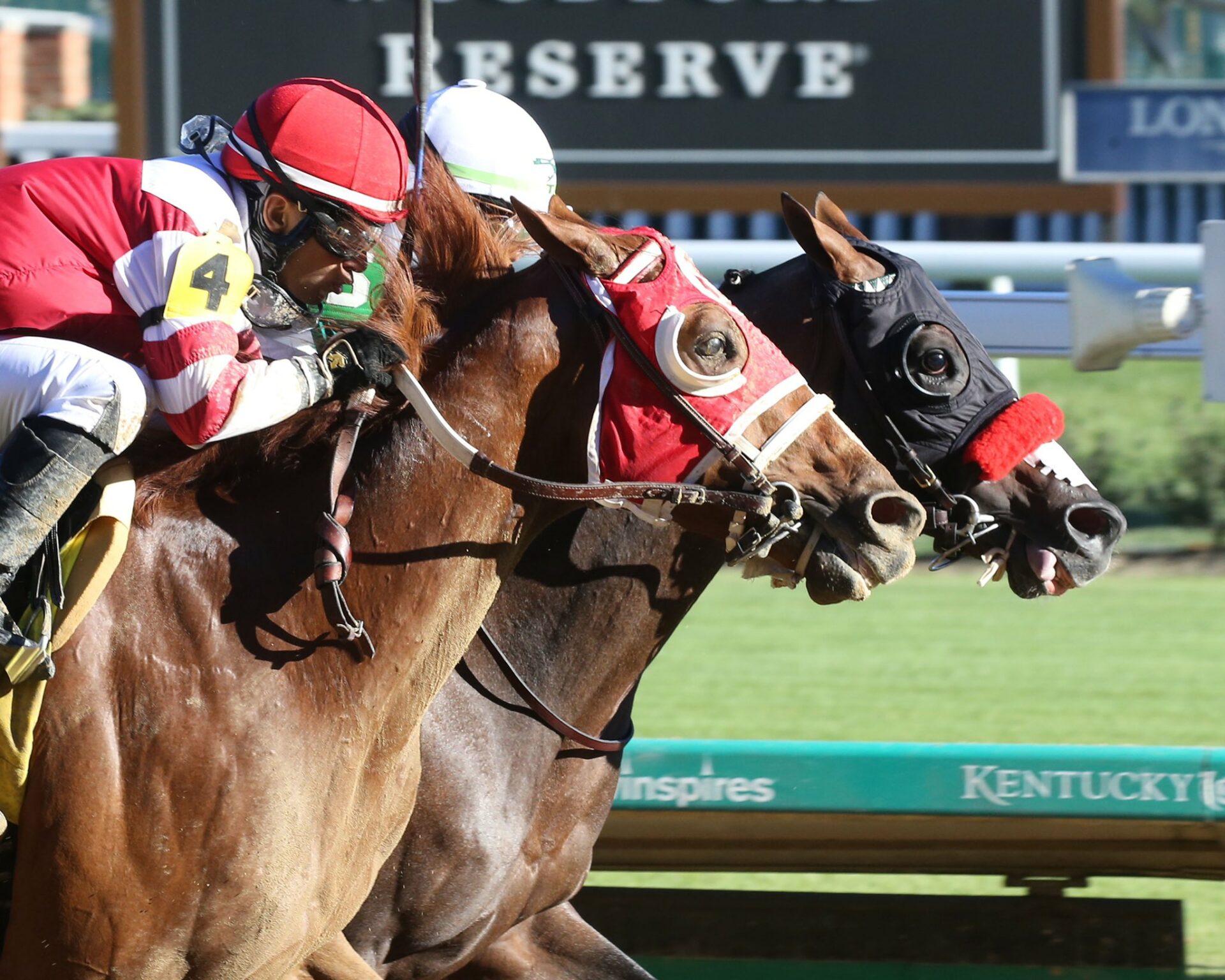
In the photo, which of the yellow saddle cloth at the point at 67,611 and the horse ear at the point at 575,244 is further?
the horse ear at the point at 575,244

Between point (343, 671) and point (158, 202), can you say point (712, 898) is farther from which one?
point (158, 202)

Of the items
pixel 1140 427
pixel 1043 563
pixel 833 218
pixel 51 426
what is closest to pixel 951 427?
pixel 1043 563

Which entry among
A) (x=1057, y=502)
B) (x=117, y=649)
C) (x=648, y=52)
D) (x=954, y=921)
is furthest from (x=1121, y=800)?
(x=648, y=52)

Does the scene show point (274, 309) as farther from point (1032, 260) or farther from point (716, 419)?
point (1032, 260)

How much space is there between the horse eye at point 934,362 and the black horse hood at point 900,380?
37mm

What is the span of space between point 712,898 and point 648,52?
315 cm

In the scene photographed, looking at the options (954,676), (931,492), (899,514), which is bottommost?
(954,676)

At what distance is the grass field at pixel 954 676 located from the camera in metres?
5.15

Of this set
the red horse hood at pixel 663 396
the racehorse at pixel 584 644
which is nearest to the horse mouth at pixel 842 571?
the red horse hood at pixel 663 396

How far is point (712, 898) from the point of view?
401cm

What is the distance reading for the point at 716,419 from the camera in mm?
2488

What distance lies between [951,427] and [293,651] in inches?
54.3

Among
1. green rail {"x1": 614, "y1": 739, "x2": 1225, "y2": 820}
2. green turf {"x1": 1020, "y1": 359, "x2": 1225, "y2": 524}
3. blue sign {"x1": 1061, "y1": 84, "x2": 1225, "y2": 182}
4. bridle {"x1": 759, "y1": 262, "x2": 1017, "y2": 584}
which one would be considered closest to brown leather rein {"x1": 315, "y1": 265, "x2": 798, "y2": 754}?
bridle {"x1": 759, "y1": 262, "x2": 1017, "y2": 584}

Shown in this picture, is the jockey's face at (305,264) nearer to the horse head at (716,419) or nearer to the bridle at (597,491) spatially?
the bridle at (597,491)
